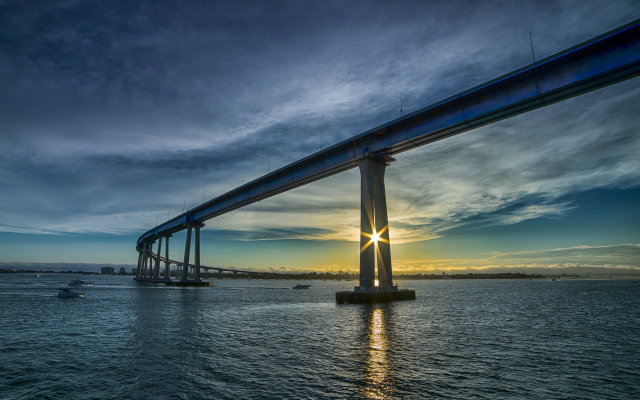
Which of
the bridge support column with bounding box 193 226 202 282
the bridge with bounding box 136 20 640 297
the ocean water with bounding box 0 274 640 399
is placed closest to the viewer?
the ocean water with bounding box 0 274 640 399

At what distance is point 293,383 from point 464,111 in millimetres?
39271

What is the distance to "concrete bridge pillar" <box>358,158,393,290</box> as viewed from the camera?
164 ft

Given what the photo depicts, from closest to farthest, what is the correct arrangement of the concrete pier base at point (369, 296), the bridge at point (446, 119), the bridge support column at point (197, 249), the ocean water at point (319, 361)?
the ocean water at point (319, 361) < the bridge at point (446, 119) < the concrete pier base at point (369, 296) < the bridge support column at point (197, 249)

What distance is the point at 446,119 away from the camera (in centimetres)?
4472

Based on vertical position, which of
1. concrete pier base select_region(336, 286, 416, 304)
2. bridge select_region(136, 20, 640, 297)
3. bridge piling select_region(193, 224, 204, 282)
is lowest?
concrete pier base select_region(336, 286, 416, 304)

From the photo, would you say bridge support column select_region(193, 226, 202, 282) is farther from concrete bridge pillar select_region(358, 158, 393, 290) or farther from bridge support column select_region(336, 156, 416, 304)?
concrete bridge pillar select_region(358, 158, 393, 290)

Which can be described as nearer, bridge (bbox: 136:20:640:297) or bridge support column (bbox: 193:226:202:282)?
bridge (bbox: 136:20:640:297)

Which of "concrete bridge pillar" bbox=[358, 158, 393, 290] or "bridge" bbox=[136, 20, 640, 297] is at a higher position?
"bridge" bbox=[136, 20, 640, 297]

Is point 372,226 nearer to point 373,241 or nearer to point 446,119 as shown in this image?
point 373,241

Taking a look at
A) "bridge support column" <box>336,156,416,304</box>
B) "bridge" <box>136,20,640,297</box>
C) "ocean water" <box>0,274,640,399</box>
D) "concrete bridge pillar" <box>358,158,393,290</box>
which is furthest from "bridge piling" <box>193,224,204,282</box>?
"ocean water" <box>0,274,640,399</box>

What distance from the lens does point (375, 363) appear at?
17453 mm

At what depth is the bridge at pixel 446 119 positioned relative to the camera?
3241cm

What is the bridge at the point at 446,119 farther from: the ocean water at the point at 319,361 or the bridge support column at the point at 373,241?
the ocean water at the point at 319,361

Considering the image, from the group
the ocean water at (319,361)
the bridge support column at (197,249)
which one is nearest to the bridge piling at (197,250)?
the bridge support column at (197,249)
